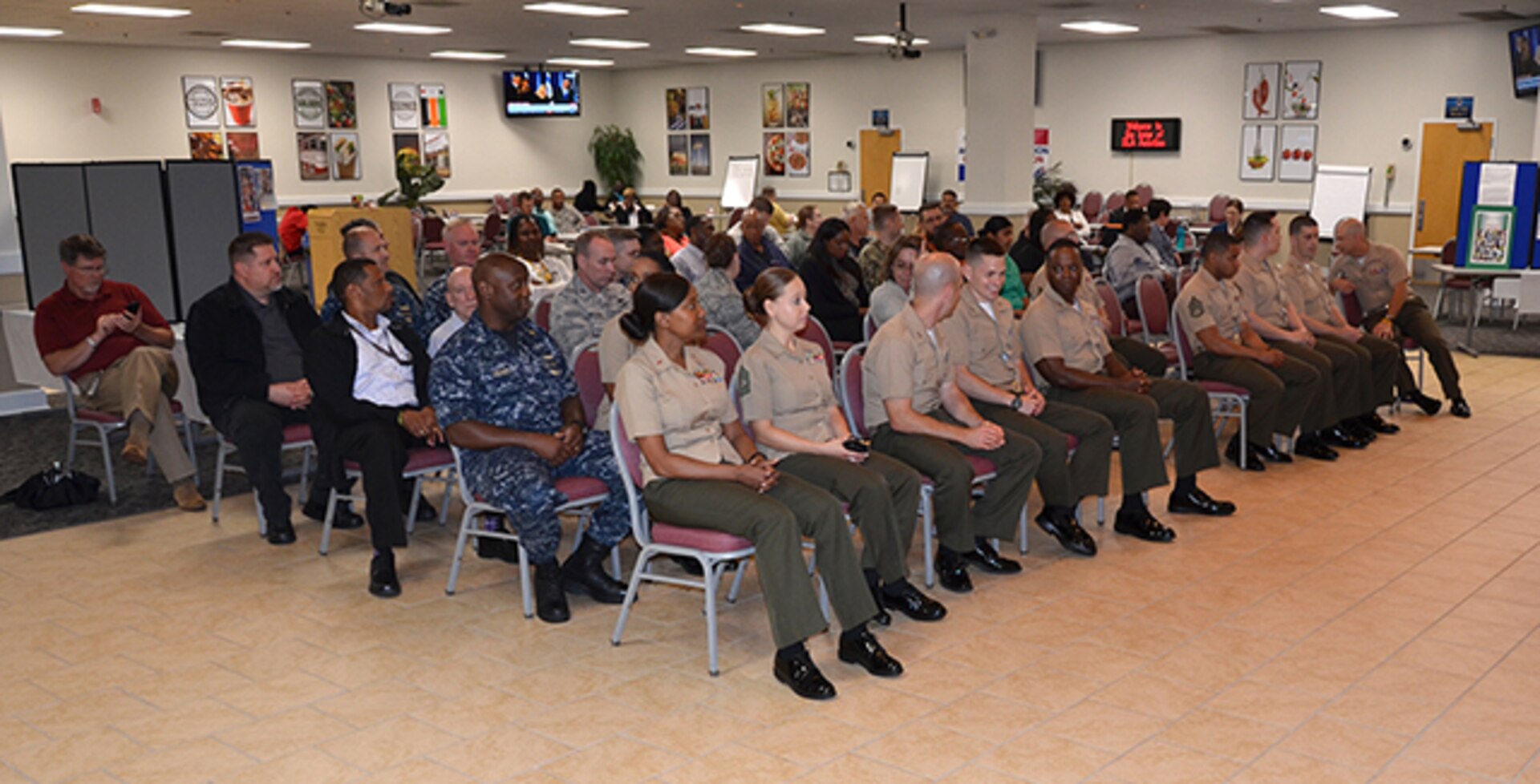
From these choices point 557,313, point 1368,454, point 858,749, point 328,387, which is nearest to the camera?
point 858,749

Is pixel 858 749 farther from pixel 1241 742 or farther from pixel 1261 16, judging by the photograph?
pixel 1261 16

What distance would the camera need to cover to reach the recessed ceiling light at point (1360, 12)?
13.6m

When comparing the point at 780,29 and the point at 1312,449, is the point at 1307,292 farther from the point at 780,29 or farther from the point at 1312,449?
the point at 780,29

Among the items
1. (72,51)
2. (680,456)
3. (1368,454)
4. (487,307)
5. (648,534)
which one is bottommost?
(1368,454)

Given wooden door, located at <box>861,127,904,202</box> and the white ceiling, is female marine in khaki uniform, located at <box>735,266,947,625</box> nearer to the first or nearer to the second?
the white ceiling

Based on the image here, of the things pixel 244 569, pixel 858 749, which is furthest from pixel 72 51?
pixel 858 749

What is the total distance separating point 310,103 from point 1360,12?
14330 mm

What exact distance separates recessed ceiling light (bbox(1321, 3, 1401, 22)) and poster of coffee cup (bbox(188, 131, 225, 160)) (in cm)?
1454

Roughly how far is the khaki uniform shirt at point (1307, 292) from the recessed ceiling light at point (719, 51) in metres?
11.6

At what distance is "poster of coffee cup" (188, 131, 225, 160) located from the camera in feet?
59.2

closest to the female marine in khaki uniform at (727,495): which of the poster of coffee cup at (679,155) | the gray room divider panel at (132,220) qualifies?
the gray room divider panel at (132,220)

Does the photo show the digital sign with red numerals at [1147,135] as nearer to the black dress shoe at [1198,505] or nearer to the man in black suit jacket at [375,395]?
the black dress shoe at [1198,505]

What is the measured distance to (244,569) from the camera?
211 inches

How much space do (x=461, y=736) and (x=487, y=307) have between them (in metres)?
1.68
